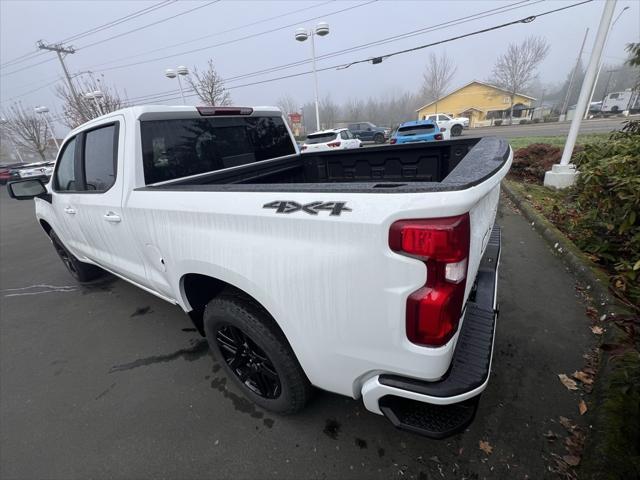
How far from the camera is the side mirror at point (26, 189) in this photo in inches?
129

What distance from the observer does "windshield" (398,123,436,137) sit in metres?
13.7

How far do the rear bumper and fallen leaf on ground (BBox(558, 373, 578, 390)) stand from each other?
1.25 metres

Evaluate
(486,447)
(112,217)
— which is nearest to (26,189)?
(112,217)

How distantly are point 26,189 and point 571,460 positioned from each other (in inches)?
211

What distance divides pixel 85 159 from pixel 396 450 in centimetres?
351

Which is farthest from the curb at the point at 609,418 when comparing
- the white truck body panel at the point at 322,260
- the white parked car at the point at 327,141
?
the white parked car at the point at 327,141

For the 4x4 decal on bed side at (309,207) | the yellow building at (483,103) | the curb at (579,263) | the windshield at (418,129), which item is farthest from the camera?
the yellow building at (483,103)

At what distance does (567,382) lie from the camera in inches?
84.2

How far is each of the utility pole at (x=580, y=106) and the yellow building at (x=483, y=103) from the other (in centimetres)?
4762

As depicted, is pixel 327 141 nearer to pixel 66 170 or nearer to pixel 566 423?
pixel 66 170

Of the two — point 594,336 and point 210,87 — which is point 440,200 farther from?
point 210,87

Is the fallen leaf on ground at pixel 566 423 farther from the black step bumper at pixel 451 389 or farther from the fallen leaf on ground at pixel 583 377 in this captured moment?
the black step bumper at pixel 451 389

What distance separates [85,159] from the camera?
9.11 ft

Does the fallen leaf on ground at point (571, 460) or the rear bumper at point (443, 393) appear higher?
the rear bumper at point (443, 393)
